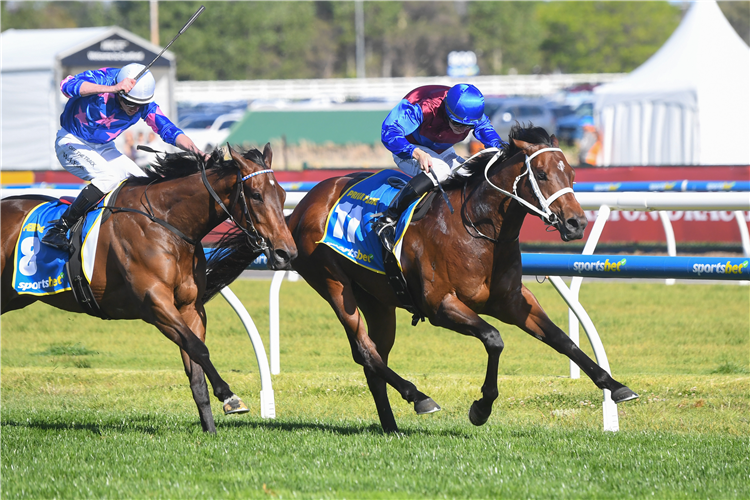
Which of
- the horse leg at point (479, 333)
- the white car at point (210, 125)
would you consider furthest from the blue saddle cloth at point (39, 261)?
the white car at point (210, 125)

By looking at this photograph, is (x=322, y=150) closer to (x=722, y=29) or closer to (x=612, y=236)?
(x=722, y=29)

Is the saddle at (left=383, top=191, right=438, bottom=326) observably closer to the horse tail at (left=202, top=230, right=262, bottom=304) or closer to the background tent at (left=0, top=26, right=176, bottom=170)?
the horse tail at (left=202, top=230, right=262, bottom=304)

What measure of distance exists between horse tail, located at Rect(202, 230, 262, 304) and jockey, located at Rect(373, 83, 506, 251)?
0.91 meters

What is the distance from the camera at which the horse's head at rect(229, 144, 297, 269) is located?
17.0ft

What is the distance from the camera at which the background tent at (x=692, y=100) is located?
18188 mm

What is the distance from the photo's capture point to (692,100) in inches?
730

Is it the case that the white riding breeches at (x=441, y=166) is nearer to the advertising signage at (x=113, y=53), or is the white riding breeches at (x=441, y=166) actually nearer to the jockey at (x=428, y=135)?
the jockey at (x=428, y=135)

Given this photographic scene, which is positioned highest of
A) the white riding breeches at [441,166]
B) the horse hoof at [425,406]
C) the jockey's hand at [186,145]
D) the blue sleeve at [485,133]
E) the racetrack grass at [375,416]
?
the blue sleeve at [485,133]

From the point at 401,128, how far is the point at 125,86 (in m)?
1.64

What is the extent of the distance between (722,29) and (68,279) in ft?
51.3

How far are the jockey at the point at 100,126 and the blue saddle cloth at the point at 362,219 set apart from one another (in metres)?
0.91

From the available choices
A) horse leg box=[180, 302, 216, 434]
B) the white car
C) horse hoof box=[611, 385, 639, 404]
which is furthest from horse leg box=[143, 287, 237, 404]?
the white car

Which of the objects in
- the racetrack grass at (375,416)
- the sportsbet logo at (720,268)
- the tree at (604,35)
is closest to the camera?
the racetrack grass at (375,416)

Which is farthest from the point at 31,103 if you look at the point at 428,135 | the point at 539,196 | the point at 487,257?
the point at 539,196
